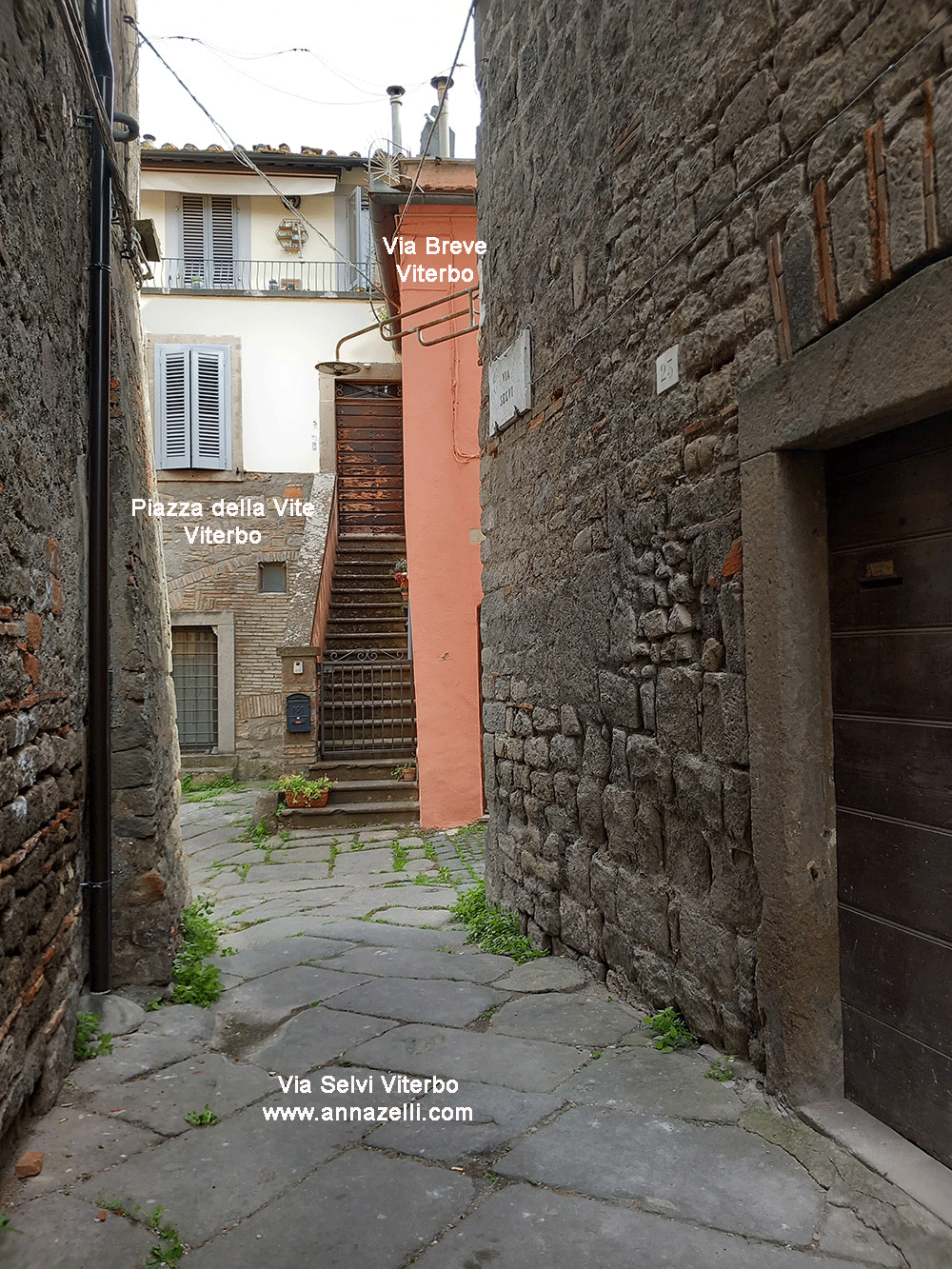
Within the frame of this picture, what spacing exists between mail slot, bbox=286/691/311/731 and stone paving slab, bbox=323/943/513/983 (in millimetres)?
4098

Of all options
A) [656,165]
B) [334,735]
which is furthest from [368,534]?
[656,165]

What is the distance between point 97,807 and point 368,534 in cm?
948

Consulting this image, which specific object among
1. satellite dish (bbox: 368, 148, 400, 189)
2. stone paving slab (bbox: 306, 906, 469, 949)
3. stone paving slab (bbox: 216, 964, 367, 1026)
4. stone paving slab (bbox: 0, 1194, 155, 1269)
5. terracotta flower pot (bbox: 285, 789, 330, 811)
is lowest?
stone paving slab (bbox: 306, 906, 469, 949)

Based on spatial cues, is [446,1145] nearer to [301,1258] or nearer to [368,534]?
[301,1258]

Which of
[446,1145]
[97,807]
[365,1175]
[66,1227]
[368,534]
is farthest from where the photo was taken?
[368,534]

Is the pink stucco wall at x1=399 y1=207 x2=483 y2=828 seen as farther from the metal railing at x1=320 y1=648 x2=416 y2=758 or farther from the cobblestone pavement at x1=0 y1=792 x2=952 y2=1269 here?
the cobblestone pavement at x1=0 y1=792 x2=952 y2=1269

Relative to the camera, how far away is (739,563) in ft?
7.43

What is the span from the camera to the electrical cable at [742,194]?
1631 millimetres

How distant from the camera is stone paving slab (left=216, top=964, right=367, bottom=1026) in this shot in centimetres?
304

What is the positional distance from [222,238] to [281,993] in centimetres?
1226

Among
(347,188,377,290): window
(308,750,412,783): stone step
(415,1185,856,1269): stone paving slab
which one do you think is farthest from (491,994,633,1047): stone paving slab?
(347,188,377,290): window

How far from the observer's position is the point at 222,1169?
6.55 ft

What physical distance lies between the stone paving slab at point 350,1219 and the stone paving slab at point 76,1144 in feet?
1.46

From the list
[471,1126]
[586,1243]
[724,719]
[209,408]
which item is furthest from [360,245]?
[586,1243]
